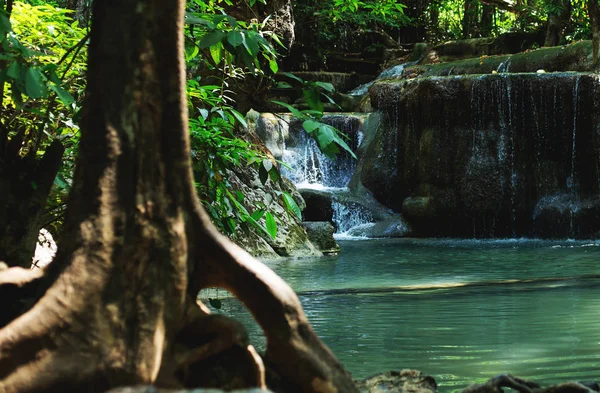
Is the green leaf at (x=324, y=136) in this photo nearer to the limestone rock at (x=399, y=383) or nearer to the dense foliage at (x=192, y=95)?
the dense foliage at (x=192, y=95)

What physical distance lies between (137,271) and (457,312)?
4110mm

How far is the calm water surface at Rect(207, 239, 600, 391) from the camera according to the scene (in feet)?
15.4

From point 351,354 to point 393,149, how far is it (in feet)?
47.8

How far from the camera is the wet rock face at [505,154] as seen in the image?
16875 millimetres

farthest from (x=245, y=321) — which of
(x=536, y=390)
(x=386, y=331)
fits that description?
(x=536, y=390)

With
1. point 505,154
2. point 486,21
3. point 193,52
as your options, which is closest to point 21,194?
point 193,52

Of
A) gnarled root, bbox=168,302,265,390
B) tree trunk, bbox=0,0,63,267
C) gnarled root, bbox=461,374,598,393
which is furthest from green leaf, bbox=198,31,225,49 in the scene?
gnarled root, bbox=461,374,598,393

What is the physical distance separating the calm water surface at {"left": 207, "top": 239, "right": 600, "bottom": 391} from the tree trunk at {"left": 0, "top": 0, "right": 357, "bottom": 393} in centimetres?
141

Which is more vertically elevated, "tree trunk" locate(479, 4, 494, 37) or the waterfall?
"tree trunk" locate(479, 4, 494, 37)

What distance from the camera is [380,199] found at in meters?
19.3

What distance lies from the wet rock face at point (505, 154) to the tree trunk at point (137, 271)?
14333mm

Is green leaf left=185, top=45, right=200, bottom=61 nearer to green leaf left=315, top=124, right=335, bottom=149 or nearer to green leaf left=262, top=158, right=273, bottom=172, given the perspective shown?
green leaf left=262, top=158, right=273, bottom=172

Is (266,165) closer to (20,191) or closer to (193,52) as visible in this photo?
(193,52)

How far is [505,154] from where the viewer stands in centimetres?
1773
